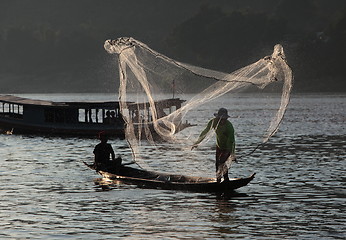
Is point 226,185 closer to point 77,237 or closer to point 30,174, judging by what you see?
point 77,237

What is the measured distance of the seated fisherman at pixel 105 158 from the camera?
102 feet

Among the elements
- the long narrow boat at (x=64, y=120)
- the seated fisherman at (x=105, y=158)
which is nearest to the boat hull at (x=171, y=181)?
the seated fisherman at (x=105, y=158)

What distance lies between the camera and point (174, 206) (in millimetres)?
26062

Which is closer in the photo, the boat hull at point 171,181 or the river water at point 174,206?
the river water at point 174,206

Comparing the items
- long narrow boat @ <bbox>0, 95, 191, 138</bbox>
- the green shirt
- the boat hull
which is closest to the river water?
the boat hull

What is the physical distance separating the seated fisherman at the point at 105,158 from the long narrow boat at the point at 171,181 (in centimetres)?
19

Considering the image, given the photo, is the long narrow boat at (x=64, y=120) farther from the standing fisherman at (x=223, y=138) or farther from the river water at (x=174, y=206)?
the standing fisherman at (x=223, y=138)

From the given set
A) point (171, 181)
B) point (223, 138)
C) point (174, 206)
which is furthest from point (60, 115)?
point (174, 206)

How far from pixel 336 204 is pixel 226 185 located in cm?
336

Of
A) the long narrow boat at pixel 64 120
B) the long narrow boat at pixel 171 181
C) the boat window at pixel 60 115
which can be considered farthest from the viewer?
the boat window at pixel 60 115

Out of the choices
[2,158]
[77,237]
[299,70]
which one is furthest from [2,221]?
[299,70]

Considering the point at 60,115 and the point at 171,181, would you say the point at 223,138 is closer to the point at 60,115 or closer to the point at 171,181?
the point at 171,181

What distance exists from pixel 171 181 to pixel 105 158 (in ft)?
12.1

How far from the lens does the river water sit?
22.3m
